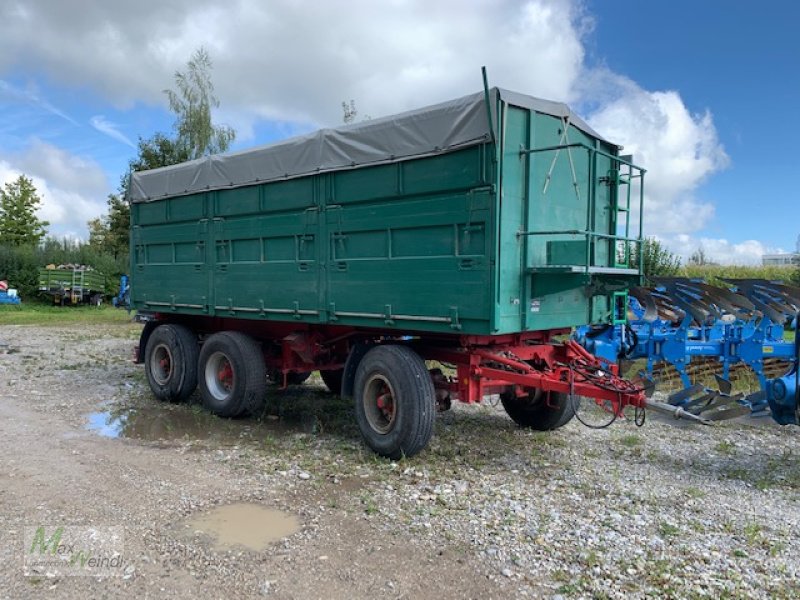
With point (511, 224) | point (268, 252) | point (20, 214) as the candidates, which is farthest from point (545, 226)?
point (20, 214)

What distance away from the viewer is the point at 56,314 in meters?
27.1

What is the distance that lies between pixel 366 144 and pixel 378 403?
255 centimetres

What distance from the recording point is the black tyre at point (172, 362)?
8.94 metres

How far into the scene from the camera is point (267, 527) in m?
4.66

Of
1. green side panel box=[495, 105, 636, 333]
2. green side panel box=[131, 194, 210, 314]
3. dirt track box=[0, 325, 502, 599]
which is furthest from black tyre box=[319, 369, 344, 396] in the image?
green side panel box=[495, 105, 636, 333]

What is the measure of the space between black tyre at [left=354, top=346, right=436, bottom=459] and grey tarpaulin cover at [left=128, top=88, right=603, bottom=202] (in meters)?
1.92

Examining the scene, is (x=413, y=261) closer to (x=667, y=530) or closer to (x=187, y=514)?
(x=187, y=514)

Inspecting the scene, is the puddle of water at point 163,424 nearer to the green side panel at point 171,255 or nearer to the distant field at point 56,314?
the green side panel at point 171,255

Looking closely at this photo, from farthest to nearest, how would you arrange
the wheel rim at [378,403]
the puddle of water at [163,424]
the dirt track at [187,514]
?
the puddle of water at [163,424] < the wheel rim at [378,403] < the dirt track at [187,514]

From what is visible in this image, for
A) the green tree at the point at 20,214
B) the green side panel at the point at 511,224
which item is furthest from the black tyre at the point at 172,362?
the green tree at the point at 20,214

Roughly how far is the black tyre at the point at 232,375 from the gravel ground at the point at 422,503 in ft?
0.90

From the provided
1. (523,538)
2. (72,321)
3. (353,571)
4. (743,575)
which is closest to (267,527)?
(353,571)

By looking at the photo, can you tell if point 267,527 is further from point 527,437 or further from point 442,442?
point 527,437

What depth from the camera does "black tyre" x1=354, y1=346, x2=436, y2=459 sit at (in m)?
5.95
